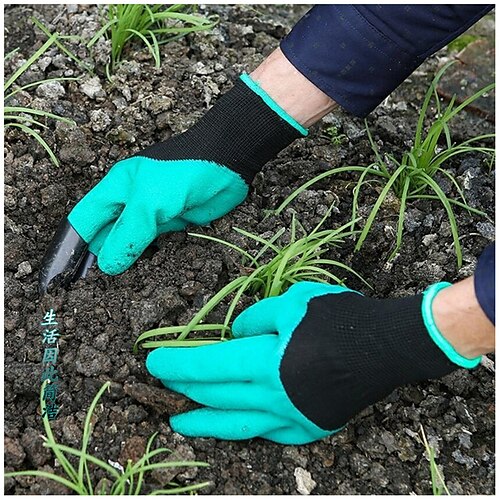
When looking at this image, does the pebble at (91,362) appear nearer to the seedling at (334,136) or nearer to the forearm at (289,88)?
the forearm at (289,88)

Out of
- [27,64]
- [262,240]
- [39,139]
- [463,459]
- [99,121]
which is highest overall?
[27,64]

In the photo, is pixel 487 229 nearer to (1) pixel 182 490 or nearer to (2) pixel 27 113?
(1) pixel 182 490

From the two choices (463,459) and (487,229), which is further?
(487,229)

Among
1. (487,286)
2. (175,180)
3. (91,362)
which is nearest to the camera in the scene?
(487,286)

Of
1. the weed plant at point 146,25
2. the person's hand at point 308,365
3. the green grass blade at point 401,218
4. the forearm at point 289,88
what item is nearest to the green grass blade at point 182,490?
the person's hand at point 308,365

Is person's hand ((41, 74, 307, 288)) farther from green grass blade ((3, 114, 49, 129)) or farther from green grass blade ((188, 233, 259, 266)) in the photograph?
green grass blade ((3, 114, 49, 129))

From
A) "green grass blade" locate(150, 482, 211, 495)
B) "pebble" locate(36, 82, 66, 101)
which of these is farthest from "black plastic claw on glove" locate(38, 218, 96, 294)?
"green grass blade" locate(150, 482, 211, 495)

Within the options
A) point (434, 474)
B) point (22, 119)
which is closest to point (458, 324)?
point (434, 474)
